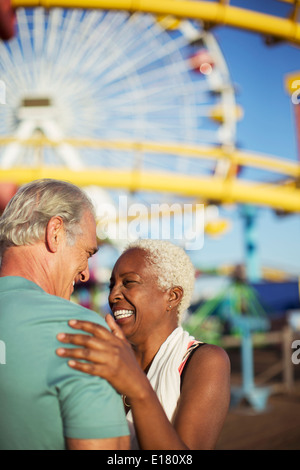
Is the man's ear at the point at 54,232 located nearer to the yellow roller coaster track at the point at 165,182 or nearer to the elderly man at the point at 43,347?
the elderly man at the point at 43,347

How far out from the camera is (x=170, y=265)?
174 centimetres

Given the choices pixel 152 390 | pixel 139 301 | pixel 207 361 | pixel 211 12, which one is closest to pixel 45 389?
pixel 152 390

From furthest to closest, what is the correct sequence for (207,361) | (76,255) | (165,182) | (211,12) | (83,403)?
(165,182) < (211,12) < (207,361) < (76,255) < (83,403)

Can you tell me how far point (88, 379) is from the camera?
2.91 ft

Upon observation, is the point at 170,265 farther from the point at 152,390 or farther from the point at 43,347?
the point at 43,347

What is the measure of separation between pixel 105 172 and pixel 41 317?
8578 millimetres

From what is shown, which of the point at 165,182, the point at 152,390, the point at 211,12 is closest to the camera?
the point at 152,390

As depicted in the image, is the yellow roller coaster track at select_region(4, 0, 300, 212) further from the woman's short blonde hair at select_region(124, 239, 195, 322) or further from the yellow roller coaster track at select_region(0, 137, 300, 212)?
the woman's short blonde hair at select_region(124, 239, 195, 322)

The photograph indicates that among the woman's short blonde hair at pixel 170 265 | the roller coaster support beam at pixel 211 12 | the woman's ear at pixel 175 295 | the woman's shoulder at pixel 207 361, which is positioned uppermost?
the roller coaster support beam at pixel 211 12

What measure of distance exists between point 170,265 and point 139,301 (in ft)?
0.58

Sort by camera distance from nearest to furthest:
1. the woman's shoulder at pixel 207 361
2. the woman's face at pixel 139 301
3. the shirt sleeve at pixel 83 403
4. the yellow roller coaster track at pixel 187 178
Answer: the shirt sleeve at pixel 83 403 → the woman's shoulder at pixel 207 361 → the woman's face at pixel 139 301 → the yellow roller coaster track at pixel 187 178

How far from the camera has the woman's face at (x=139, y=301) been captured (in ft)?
5.57

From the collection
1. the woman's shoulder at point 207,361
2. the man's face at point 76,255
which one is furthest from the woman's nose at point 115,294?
the man's face at point 76,255

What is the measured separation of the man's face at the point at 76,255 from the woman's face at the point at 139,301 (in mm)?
540
